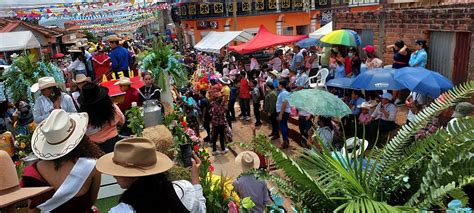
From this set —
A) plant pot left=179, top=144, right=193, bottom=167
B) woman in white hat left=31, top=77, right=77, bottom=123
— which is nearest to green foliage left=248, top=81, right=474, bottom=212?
plant pot left=179, top=144, right=193, bottom=167

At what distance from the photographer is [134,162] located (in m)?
2.28

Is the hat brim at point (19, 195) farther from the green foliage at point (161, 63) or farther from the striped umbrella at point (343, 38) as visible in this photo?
the striped umbrella at point (343, 38)

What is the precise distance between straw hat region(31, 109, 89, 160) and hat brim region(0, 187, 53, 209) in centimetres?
31

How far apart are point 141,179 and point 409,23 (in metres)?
9.57

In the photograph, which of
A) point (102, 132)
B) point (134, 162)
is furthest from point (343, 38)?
point (134, 162)

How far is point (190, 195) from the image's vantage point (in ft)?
8.21

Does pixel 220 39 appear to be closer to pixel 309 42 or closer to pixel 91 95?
pixel 309 42

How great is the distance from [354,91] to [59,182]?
6557mm

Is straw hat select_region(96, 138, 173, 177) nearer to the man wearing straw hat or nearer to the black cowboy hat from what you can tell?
the black cowboy hat

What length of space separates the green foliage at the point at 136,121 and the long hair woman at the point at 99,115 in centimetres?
53

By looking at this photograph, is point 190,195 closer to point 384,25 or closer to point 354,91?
point 354,91

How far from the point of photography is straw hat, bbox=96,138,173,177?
7.36 ft

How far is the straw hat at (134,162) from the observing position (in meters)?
2.24

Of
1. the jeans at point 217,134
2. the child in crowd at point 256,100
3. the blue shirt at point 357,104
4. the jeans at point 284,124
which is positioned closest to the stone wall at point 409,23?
the blue shirt at point 357,104
